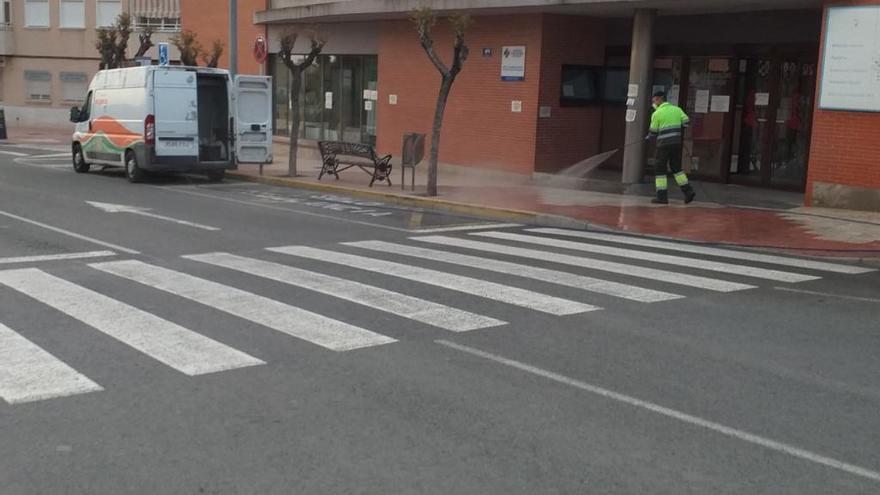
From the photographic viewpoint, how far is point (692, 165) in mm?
20094

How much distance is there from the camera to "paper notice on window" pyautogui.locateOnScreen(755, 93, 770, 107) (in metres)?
18.5

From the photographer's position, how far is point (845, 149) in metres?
15.5

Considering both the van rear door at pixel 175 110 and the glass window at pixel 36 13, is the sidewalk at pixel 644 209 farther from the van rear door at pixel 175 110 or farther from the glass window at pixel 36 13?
the glass window at pixel 36 13

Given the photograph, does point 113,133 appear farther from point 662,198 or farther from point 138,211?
point 662,198

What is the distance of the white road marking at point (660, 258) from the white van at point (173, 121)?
941cm

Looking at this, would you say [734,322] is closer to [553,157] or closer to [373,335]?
[373,335]

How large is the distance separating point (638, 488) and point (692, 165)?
1651 cm

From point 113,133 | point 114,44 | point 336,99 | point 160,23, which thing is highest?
point 160,23

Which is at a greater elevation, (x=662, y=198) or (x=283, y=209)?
(x=662, y=198)

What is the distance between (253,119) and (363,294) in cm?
1394

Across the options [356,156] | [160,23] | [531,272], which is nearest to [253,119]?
[356,156]

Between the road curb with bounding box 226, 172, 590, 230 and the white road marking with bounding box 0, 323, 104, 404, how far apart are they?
947 centimetres

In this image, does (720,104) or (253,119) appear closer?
(720,104)

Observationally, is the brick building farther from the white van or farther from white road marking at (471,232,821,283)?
white road marking at (471,232,821,283)
